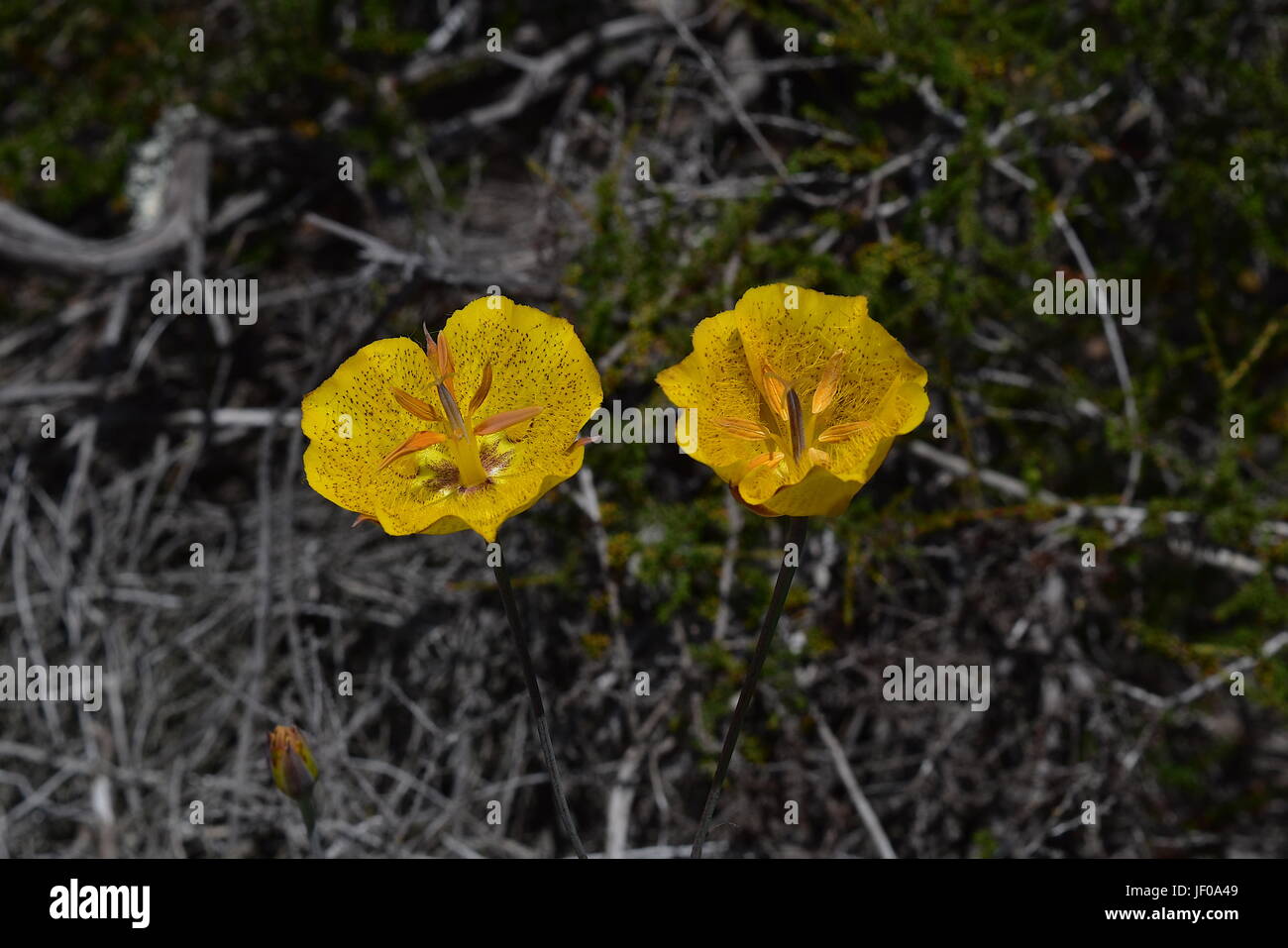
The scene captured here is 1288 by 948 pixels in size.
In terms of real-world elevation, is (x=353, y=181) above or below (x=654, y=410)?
above

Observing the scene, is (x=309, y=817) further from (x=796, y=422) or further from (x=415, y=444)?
(x=796, y=422)

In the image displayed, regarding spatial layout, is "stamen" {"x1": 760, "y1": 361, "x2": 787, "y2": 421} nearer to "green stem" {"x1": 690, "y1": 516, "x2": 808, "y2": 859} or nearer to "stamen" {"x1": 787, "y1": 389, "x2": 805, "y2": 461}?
"stamen" {"x1": 787, "y1": 389, "x2": 805, "y2": 461}

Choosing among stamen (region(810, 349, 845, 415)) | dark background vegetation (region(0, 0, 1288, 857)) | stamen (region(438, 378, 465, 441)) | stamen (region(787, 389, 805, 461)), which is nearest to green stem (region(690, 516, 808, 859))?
stamen (region(787, 389, 805, 461))

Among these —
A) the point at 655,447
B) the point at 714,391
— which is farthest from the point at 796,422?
the point at 655,447

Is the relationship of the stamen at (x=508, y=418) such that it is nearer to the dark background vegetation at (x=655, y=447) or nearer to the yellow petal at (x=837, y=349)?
the yellow petal at (x=837, y=349)
